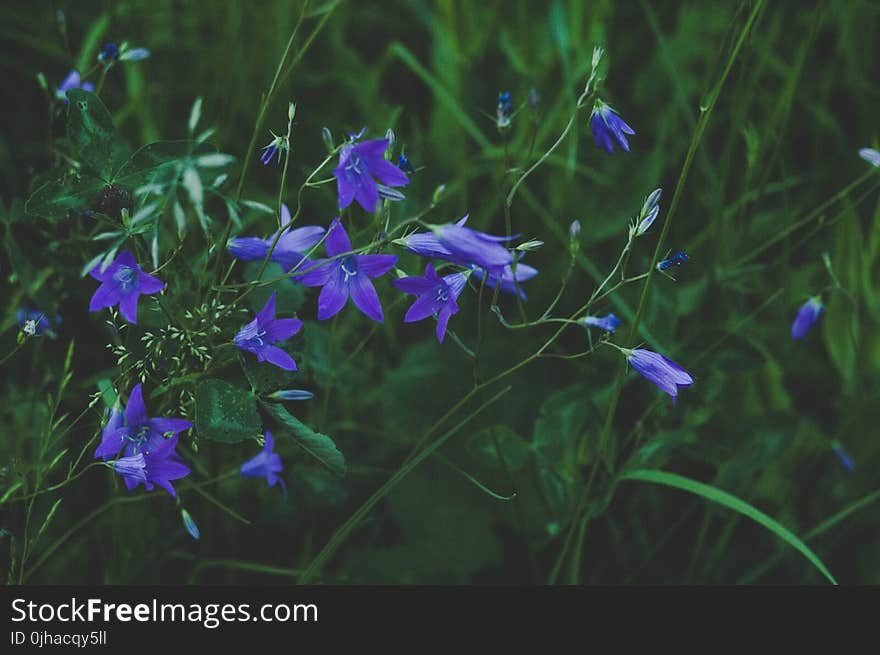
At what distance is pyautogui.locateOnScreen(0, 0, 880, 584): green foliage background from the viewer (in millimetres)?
1573

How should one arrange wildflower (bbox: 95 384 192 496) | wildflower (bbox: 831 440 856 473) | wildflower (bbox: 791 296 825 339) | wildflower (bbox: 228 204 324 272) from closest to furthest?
1. wildflower (bbox: 95 384 192 496)
2. wildflower (bbox: 228 204 324 272)
3. wildflower (bbox: 791 296 825 339)
4. wildflower (bbox: 831 440 856 473)

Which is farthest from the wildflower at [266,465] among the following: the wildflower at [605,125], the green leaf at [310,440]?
the wildflower at [605,125]

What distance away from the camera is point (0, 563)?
135 cm

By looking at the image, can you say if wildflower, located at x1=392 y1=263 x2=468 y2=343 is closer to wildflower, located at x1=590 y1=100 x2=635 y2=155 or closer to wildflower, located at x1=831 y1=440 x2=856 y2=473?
wildflower, located at x1=590 y1=100 x2=635 y2=155

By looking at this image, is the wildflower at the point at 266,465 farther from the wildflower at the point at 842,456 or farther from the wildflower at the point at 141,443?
the wildflower at the point at 842,456

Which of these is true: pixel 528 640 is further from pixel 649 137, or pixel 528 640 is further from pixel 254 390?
pixel 649 137

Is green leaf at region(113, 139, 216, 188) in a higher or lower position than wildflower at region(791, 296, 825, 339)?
higher

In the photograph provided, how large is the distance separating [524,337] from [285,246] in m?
0.76

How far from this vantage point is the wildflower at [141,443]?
3.80 ft

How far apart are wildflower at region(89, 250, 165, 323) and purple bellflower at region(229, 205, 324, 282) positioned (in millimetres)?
173

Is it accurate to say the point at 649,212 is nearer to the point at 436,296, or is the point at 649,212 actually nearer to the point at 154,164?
the point at 436,296

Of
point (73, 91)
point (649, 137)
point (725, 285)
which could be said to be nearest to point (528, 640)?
point (725, 285)

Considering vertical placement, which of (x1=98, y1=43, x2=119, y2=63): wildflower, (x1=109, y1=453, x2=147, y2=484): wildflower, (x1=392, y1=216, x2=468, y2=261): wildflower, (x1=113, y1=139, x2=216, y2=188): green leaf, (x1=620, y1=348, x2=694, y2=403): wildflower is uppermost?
(x1=98, y1=43, x2=119, y2=63): wildflower

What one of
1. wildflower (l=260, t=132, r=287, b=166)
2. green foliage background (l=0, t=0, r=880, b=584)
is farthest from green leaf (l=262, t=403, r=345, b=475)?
wildflower (l=260, t=132, r=287, b=166)
